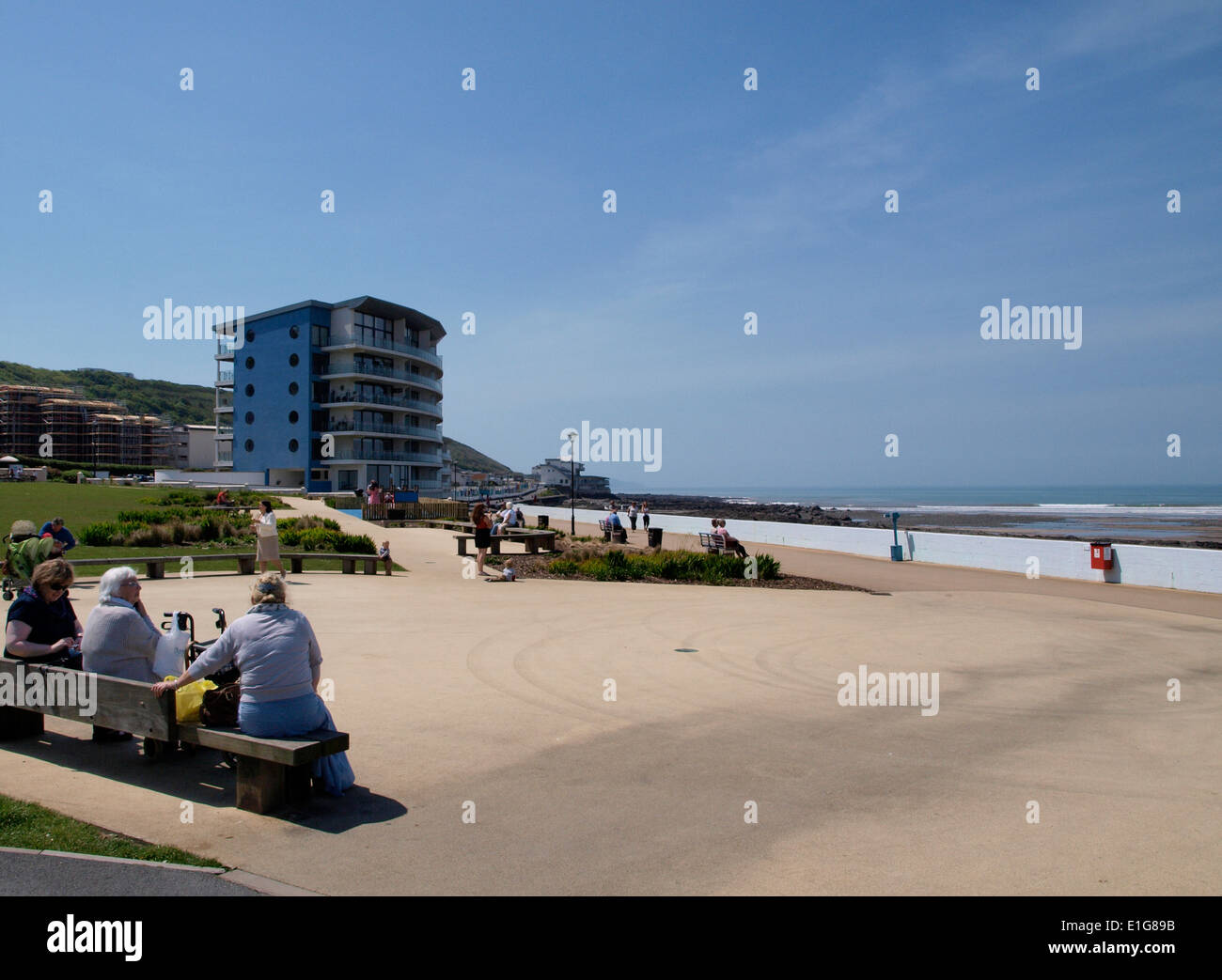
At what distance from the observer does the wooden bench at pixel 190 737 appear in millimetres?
5031

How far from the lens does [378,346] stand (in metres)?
66.4

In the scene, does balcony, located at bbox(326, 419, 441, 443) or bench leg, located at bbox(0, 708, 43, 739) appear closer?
bench leg, located at bbox(0, 708, 43, 739)

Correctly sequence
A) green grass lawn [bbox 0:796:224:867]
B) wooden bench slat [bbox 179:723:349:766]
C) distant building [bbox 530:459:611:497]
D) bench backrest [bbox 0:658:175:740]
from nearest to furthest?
green grass lawn [bbox 0:796:224:867]
wooden bench slat [bbox 179:723:349:766]
bench backrest [bbox 0:658:175:740]
distant building [bbox 530:459:611:497]

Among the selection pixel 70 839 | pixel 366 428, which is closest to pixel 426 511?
pixel 366 428

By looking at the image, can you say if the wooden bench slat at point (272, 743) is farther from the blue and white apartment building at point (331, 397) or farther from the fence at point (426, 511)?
the blue and white apartment building at point (331, 397)

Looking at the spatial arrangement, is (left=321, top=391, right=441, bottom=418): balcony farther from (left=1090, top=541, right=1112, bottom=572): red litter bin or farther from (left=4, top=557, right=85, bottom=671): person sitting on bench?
(left=4, top=557, right=85, bottom=671): person sitting on bench

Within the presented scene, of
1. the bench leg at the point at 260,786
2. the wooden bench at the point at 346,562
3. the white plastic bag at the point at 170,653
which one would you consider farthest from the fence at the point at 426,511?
the bench leg at the point at 260,786

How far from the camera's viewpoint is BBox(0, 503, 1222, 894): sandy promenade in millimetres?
4520

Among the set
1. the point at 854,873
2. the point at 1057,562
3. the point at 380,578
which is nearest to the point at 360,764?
the point at 854,873

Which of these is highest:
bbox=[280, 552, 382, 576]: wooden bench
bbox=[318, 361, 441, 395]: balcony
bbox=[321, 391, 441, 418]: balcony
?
bbox=[318, 361, 441, 395]: balcony

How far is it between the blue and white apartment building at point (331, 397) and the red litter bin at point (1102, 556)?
5351 centimetres

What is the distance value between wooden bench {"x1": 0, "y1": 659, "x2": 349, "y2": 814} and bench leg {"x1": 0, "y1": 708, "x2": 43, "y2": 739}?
0.26m

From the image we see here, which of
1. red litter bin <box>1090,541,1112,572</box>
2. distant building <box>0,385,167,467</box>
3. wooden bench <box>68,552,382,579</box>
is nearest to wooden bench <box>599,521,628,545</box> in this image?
wooden bench <box>68,552,382,579</box>

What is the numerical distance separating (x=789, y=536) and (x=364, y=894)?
30.8m
